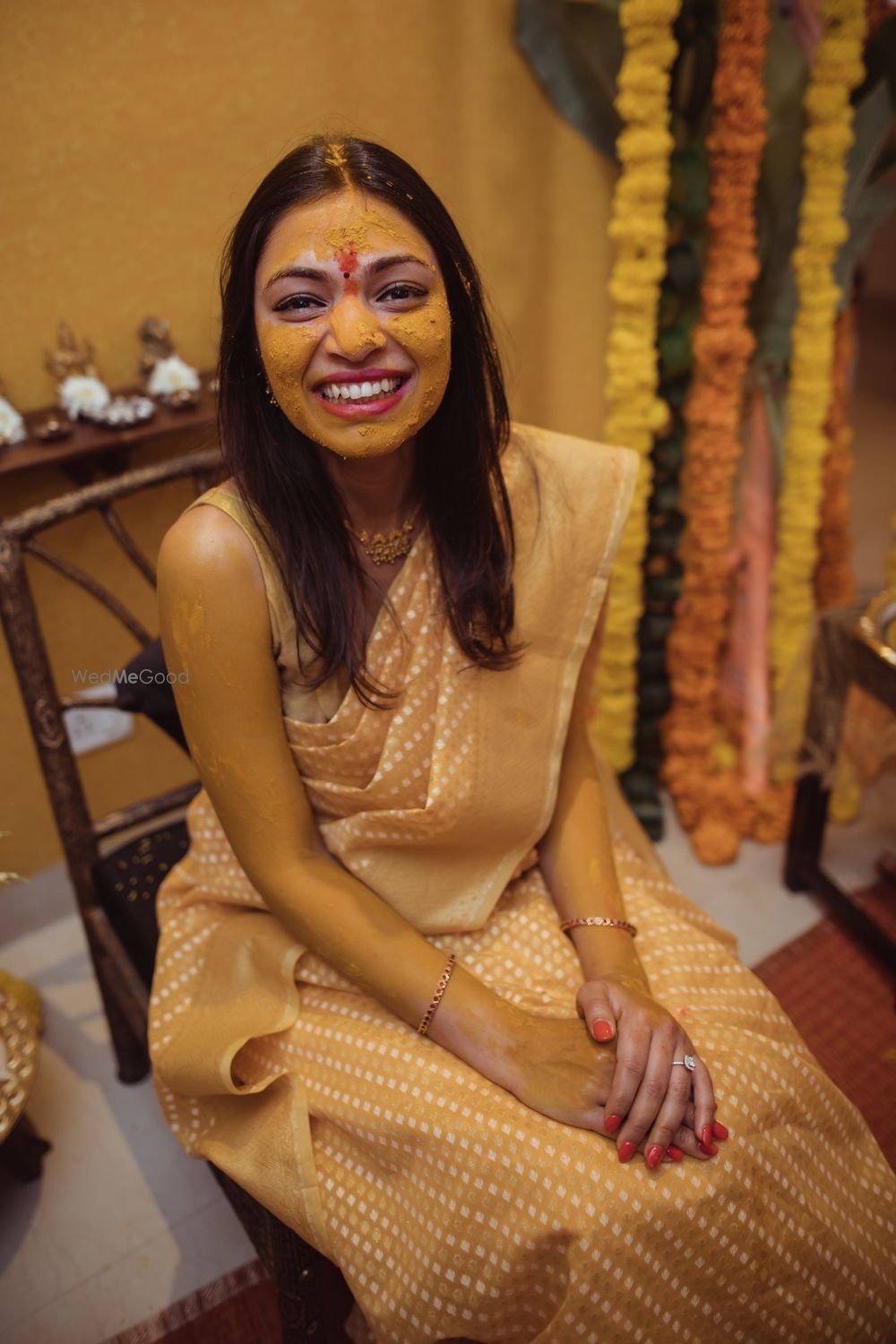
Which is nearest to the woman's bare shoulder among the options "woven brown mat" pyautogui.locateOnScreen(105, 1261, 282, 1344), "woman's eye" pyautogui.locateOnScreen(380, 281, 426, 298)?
"woman's eye" pyautogui.locateOnScreen(380, 281, 426, 298)

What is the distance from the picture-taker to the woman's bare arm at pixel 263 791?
1.03 meters

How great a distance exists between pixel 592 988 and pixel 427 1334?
1.15 feet

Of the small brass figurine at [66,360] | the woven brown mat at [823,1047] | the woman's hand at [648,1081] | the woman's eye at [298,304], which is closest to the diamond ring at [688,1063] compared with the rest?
the woman's hand at [648,1081]

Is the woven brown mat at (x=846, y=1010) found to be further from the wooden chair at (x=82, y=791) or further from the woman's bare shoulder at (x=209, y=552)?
the woman's bare shoulder at (x=209, y=552)

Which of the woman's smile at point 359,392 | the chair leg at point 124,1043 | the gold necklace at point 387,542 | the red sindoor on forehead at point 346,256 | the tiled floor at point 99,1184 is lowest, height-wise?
the tiled floor at point 99,1184

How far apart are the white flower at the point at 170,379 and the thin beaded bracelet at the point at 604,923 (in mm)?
1022

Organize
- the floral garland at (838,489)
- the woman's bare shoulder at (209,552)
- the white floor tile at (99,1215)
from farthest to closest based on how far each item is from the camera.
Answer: the floral garland at (838,489)
the white floor tile at (99,1215)
the woman's bare shoulder at (209,552)

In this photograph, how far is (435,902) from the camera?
45.8 inches

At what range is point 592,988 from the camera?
3.47 feet

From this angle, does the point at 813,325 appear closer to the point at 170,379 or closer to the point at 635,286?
the point at 635,286

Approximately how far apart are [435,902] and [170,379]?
95cm

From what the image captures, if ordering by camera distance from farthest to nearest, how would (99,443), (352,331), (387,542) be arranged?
(99,443) < (387,542) < (352,331)

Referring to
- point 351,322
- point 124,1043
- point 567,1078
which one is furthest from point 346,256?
point 124,1043

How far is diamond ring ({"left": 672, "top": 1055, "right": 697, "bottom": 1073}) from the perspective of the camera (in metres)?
0.98
